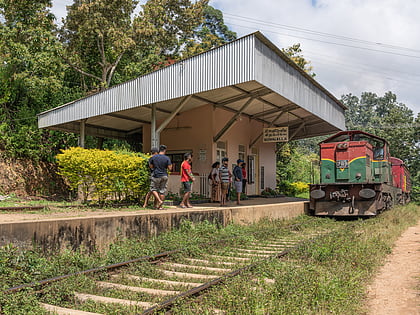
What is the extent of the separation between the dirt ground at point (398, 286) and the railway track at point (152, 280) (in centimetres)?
155

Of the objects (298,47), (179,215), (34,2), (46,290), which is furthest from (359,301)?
(298,47)

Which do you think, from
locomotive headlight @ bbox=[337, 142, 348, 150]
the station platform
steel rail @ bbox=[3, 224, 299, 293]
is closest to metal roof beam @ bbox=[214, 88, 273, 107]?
locomotive headlight @ bbox=[337, 142, 348, 150]

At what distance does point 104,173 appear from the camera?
11.6 metres

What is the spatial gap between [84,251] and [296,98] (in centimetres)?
1060

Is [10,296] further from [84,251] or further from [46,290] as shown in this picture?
[84,251]

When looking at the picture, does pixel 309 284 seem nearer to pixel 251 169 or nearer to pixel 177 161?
pixel 177 161

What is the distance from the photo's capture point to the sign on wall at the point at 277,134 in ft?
62.6

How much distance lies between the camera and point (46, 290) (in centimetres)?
481

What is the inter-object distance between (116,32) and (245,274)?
24.7m

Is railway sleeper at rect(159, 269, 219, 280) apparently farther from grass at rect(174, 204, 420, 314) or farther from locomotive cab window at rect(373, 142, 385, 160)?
locomotive cab window at rect(373, 142, 385, 160)

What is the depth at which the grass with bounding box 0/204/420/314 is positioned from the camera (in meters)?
4.40

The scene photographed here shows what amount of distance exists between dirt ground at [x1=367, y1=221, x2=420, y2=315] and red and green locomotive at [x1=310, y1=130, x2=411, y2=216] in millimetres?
5422

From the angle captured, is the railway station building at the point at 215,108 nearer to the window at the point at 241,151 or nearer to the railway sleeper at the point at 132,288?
the window at the point at 241,151

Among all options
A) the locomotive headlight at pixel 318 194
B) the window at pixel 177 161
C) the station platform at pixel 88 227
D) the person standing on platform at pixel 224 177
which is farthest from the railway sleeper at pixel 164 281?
the window at pixel 177 161
